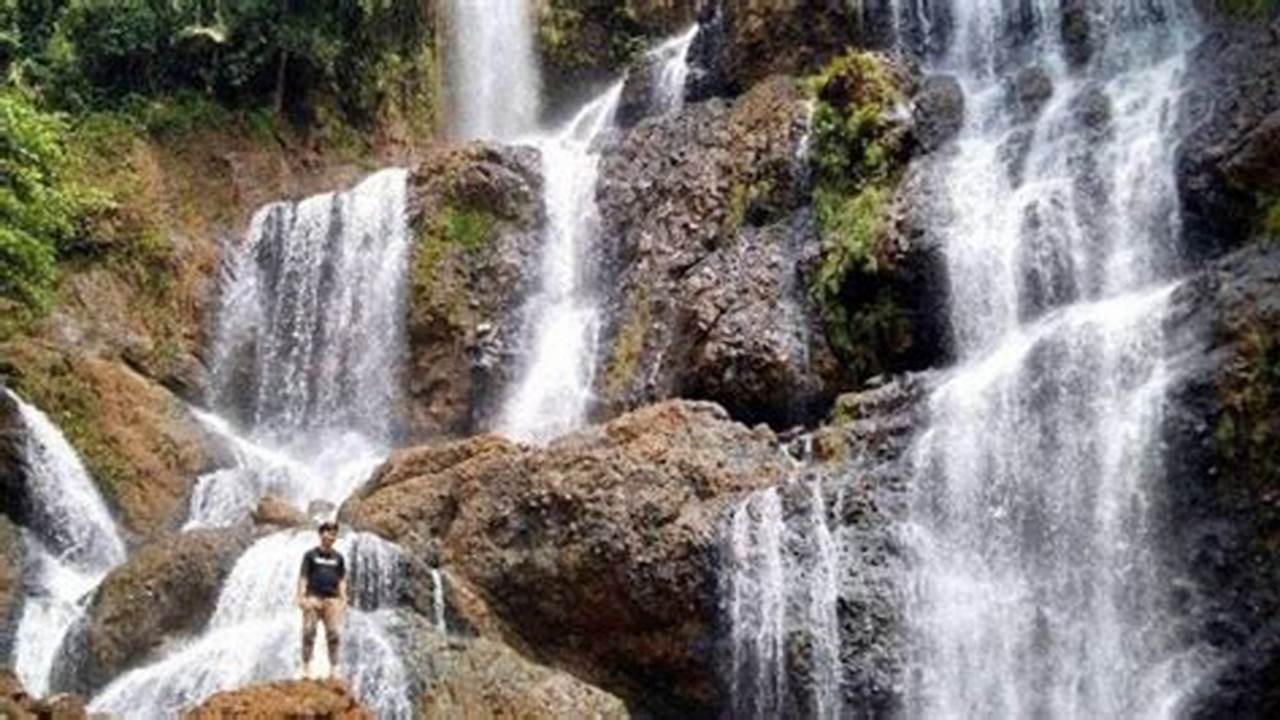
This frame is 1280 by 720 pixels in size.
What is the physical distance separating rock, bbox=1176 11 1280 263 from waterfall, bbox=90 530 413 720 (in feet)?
34.0

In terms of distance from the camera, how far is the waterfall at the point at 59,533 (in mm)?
17953

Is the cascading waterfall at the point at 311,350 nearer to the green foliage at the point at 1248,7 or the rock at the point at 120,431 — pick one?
the rock at the point at 120,431

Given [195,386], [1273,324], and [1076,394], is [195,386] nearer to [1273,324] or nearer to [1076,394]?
[1076,394]

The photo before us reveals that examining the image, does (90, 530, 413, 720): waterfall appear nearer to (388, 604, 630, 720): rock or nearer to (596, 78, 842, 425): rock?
(388, 604, 630, 720): rock

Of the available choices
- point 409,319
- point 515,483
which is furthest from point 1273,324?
point 409,319

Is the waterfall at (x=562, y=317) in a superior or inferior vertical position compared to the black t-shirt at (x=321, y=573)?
superior

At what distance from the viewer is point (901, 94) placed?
2286 centimetres

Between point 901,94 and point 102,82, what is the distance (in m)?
15.1

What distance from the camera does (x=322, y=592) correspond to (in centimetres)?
1373

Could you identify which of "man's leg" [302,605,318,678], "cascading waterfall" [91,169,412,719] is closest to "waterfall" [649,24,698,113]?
"cascading waterfall" [91,169,412,719]

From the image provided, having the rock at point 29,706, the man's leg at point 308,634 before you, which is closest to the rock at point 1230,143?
the man's leg at point 308,634

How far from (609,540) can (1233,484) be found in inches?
260

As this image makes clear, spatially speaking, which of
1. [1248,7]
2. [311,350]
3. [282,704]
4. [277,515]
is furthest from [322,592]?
[1248,7]

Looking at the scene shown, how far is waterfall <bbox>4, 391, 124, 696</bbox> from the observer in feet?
58.9
